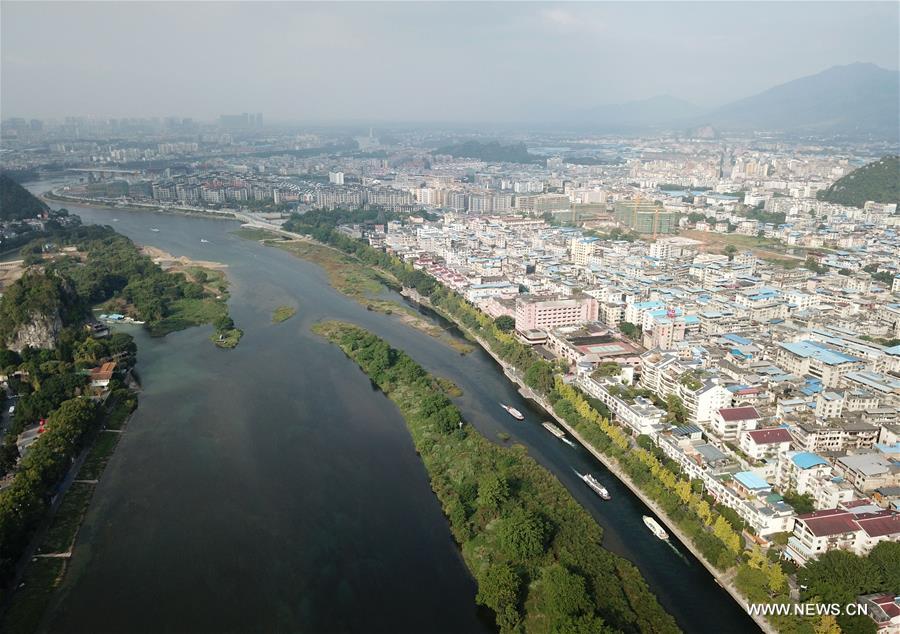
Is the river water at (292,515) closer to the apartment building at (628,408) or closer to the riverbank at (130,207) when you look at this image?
the apartment building at (628,408)

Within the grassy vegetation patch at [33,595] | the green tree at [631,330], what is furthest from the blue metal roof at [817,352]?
the grassy vegetation patch at [33,595]

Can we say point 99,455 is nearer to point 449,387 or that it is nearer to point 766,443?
point 449,387

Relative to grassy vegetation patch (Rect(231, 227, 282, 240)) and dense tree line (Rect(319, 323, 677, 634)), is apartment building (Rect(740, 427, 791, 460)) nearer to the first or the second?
dense tree line (Rect(319, 323, 677, 634))

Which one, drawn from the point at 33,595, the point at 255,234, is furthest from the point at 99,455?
the point at 255,234

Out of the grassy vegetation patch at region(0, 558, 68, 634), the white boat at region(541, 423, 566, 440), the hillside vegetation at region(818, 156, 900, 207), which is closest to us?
the grassy vegetation patch at region(0, 558, 68, 634)

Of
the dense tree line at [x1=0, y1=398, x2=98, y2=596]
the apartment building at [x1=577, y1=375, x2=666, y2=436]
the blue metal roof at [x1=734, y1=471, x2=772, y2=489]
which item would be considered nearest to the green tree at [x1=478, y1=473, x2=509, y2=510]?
the apartment building at [x1=577, y1=375, x2=666, y2=436]

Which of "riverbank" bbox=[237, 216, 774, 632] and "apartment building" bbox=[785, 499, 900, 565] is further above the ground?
"apartment building" bbox=[785, 499, 900, 565]
